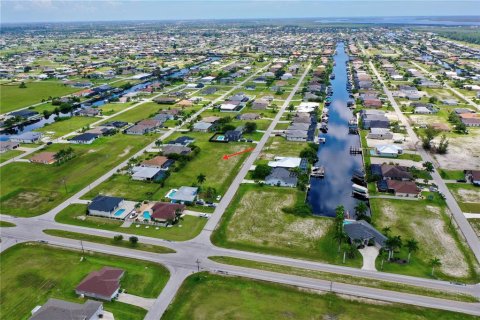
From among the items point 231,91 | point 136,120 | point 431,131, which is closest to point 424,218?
point 431,131

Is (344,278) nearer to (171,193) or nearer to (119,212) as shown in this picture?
(171,193)

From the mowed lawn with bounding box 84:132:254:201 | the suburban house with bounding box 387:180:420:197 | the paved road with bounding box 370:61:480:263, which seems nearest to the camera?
the paved road with bounding box 370:61:480:263

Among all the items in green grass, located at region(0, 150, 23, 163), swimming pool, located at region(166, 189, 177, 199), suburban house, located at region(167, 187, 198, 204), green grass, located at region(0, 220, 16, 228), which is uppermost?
green grass, located at region(0, 150, 23, 163)

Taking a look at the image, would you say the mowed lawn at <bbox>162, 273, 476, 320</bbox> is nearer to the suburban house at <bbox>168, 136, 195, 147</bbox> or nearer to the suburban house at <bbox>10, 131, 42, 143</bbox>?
the suburban house at <bbox>168, 136, 195, 147</bbox>

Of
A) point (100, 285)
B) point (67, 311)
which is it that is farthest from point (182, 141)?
point (67, 311)

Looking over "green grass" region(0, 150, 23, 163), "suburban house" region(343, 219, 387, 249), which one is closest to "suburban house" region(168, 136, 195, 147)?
"green grass" region(0, 150, 23, 163)

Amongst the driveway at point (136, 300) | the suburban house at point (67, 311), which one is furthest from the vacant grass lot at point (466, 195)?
the suburban house at point (67, 311)

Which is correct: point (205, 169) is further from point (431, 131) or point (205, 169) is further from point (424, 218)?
point (431, 131)
